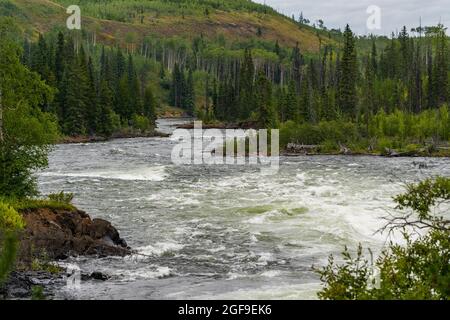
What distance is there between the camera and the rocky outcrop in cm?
2131

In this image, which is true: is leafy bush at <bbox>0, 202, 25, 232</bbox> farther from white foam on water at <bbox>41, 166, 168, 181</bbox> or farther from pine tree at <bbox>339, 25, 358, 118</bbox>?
pine tree at <bbox>339, 25, 358, 118</bbox>

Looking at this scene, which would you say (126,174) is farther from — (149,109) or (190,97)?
(190,97)

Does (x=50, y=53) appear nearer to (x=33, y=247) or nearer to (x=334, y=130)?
(x=334, y=130)

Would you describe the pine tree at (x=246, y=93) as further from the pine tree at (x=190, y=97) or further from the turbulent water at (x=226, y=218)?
the turbulent water at (x=226, y=218)

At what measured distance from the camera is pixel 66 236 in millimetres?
22453

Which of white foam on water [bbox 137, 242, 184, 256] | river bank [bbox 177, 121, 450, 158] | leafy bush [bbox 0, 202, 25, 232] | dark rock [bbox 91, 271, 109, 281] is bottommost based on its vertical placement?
white foam on water [bbox 137, 242, 184, 256]

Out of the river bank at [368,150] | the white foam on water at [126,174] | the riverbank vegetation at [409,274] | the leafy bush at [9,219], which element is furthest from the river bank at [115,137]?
the riverbank vegetation at [409,274]

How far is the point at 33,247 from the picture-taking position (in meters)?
20.9

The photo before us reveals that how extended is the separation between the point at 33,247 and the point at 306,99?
76873 millimetres

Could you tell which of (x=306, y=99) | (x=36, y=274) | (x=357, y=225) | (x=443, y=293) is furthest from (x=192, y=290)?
(x=306, y=99)

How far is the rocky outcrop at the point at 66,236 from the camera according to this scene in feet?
69.9

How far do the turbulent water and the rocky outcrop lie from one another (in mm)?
903

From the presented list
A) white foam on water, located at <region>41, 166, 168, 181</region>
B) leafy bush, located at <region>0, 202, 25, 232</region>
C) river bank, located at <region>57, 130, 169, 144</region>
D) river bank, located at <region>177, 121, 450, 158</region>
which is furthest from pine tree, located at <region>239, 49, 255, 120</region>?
leafy bush, located at <region>0, 202, 25, 232</region>

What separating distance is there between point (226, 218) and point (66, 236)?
9500mm
